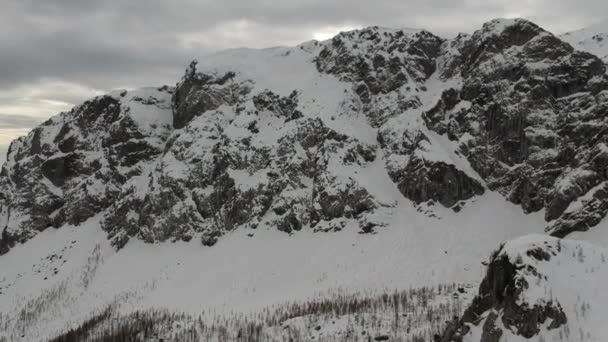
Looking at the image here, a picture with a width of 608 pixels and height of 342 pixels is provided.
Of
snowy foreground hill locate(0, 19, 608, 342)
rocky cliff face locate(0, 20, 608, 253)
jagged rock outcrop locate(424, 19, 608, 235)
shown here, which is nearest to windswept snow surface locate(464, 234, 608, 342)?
snowy foreground hill locate(0, 19, 608, 342)

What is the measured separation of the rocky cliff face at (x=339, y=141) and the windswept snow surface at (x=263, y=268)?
2876mm

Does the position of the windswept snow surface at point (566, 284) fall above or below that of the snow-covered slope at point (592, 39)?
below

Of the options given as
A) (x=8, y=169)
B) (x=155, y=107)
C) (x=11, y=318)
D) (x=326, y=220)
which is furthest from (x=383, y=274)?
(x=8, y=169)

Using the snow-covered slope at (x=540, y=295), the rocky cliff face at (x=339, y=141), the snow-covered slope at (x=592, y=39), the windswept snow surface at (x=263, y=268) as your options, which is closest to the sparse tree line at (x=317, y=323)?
the windswept snow surface at (x=263, y=268)

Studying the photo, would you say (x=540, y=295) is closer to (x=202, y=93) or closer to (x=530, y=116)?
(x=530, y=116)

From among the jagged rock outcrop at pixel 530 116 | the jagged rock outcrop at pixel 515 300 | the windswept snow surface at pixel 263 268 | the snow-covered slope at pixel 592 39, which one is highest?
the snow-covered slope at pixel 592 39

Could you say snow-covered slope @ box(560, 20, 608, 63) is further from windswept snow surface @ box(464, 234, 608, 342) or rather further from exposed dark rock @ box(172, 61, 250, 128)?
windswept snow surface @ box(464, 234, 608, 342)

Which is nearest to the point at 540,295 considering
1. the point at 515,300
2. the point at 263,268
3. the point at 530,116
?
the point at 515,300

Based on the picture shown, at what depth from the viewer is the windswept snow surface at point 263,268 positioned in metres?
67.4

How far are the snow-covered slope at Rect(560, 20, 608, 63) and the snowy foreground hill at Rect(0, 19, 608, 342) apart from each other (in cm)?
70

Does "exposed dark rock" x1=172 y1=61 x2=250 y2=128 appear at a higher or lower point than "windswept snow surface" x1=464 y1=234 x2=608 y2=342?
higher

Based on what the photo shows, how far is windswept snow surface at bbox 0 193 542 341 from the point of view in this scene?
67350mm

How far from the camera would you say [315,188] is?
85.8 meters

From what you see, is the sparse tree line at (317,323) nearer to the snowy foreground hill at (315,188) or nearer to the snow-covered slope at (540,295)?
the snowy foreground hill at (315,188)
